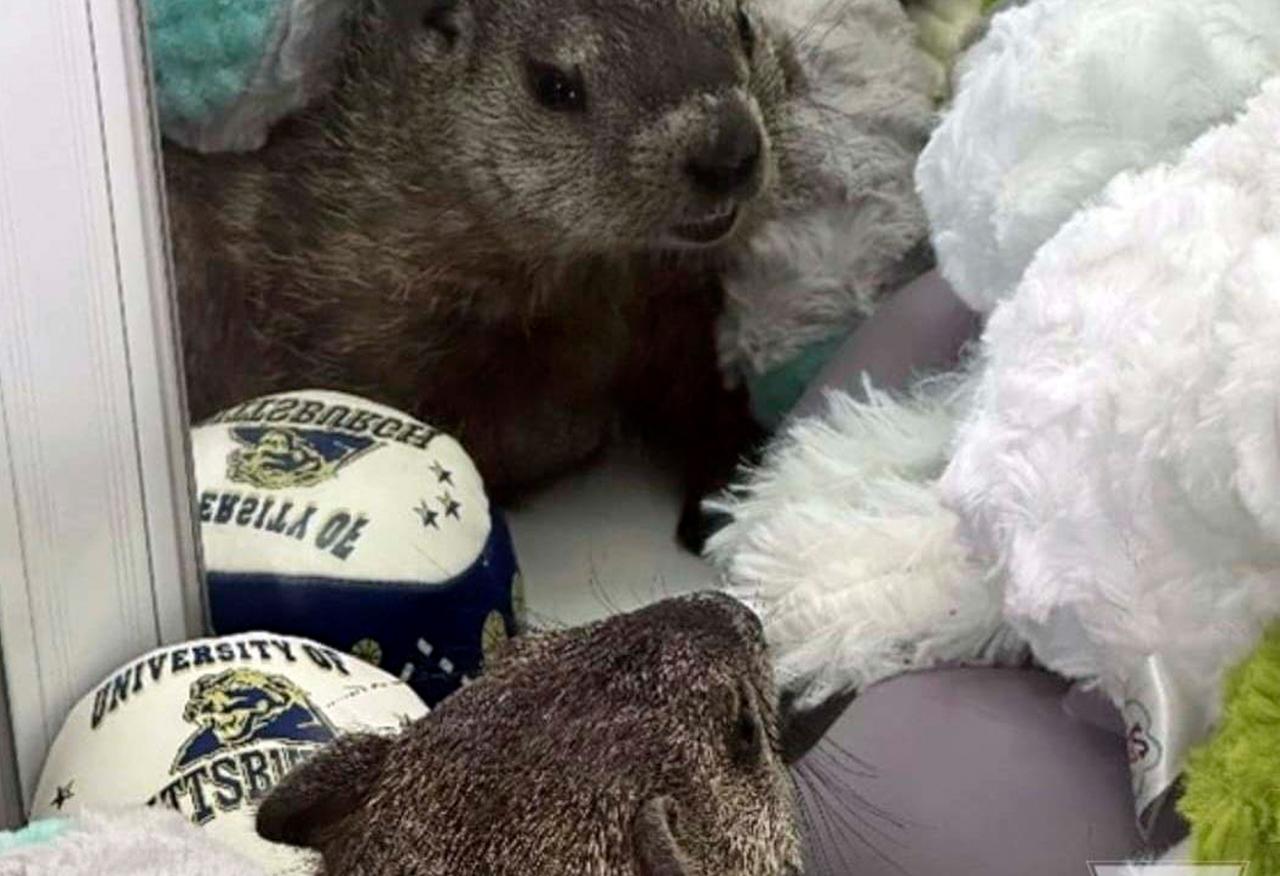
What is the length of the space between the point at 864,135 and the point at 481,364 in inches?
9.8

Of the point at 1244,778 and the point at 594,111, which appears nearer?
the point at 1244,778

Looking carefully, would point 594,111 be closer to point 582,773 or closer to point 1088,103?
point 1088,103

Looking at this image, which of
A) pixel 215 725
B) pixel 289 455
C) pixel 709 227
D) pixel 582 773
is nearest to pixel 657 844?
pixel 582 773

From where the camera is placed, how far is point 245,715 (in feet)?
2.71

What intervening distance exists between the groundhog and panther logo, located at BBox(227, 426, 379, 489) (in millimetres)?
243

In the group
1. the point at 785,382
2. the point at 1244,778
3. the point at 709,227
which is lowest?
the point at 785,382

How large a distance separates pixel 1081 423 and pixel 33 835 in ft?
1.33

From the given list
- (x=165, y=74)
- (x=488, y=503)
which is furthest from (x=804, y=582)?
(x=165, y=74)

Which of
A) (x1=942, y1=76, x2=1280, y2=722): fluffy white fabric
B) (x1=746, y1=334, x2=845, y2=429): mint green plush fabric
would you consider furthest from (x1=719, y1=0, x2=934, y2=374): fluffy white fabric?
(x1=942, y1=76, x2=1280, y2=722): fluffy white fabric

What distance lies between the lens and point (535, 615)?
941 mm

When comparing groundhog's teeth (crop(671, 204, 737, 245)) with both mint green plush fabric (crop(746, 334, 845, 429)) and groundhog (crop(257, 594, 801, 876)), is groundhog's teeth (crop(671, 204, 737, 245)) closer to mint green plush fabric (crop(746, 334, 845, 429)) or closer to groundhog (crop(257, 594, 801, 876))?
mint green plush fabric (crop(746, 334, 845, 429))

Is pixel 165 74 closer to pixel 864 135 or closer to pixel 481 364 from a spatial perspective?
pixel 481 364

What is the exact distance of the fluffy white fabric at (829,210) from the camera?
112 centimetres

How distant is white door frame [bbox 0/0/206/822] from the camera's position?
0.81 metres
